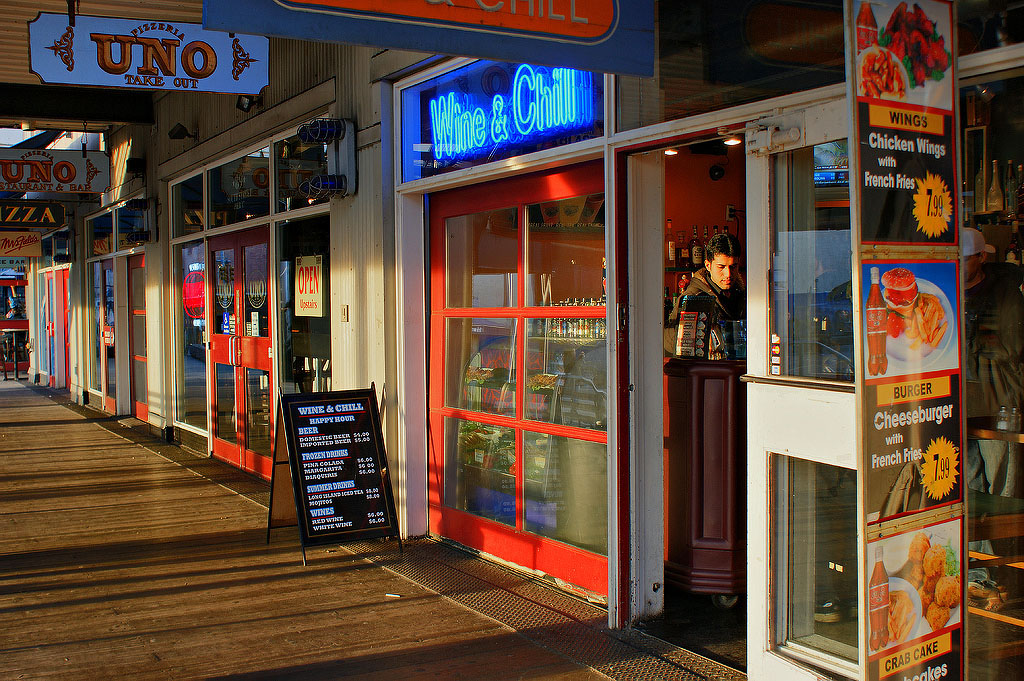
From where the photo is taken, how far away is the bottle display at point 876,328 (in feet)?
8.00

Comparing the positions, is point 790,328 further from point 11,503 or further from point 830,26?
point 11,503

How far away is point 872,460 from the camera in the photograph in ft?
8.04

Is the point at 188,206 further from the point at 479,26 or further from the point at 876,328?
the point at 876,328

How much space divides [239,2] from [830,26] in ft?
6.48

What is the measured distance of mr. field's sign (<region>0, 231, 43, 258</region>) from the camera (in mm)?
16766

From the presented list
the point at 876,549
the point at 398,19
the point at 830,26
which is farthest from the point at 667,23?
the point at 876,549

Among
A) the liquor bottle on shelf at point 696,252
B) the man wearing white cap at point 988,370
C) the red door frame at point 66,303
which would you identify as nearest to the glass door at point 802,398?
the man wearing white cap at point 988,370

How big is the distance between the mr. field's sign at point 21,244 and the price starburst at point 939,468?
57.6ft

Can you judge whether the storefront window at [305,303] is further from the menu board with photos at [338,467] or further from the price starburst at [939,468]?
the price starburst at [939,468]

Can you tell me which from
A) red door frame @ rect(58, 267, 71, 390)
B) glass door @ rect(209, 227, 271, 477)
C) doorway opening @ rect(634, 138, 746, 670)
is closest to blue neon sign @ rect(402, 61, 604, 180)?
doorway opening @ rect(634, 138, 746, 670)

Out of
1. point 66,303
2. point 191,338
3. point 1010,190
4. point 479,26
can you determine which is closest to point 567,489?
point 1010,190

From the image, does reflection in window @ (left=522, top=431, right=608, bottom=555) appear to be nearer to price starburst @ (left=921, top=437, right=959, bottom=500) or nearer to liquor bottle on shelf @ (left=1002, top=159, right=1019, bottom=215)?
price starburst @ (left=921, top=437, right=959, bottom=500)

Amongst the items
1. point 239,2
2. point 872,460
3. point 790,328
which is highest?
point 239,2

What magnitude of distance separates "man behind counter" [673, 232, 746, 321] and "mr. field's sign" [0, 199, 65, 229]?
36.6 ft
